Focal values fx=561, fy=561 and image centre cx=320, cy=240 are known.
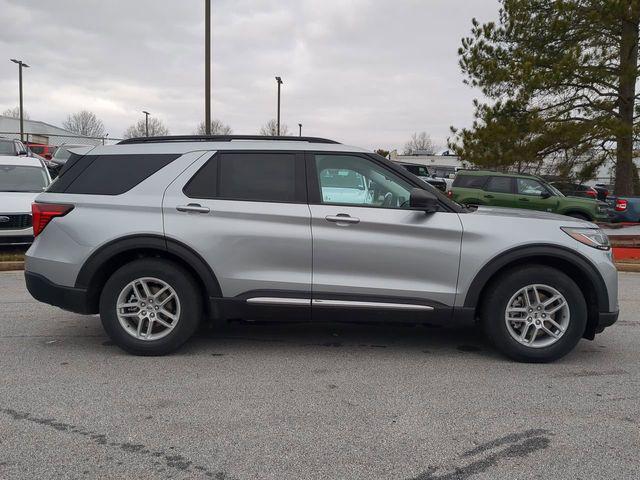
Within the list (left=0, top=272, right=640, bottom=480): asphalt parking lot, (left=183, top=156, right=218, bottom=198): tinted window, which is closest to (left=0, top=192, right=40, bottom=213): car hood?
(left=0, top=272, right=640, bottom=480): asphalt parking lot

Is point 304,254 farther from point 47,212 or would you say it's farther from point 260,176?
point 47,212

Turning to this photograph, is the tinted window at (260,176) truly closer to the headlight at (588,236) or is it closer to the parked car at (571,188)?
the headlight at (588,236)

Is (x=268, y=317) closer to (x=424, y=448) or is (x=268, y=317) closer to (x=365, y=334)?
(x=365, y=334)

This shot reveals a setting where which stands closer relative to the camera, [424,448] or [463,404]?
[424,448]

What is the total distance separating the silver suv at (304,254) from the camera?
453 centimetres

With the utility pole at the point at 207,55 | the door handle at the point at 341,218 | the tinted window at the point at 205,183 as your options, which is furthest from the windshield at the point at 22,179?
the door handle at the point at 341,218

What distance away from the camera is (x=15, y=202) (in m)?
9.27

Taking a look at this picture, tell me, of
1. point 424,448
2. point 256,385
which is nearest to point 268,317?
point 256,385

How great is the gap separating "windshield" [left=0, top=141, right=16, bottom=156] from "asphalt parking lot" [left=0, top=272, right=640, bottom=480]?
12.8 metres

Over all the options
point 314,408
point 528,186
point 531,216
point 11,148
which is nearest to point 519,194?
point 528,186

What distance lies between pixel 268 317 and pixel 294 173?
122cm

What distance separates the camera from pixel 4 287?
7.65m

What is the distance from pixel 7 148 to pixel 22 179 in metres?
7.06

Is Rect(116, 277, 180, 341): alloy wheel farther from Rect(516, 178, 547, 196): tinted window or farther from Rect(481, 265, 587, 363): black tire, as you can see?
Rect(516, 178, 547, 196): tinted window
